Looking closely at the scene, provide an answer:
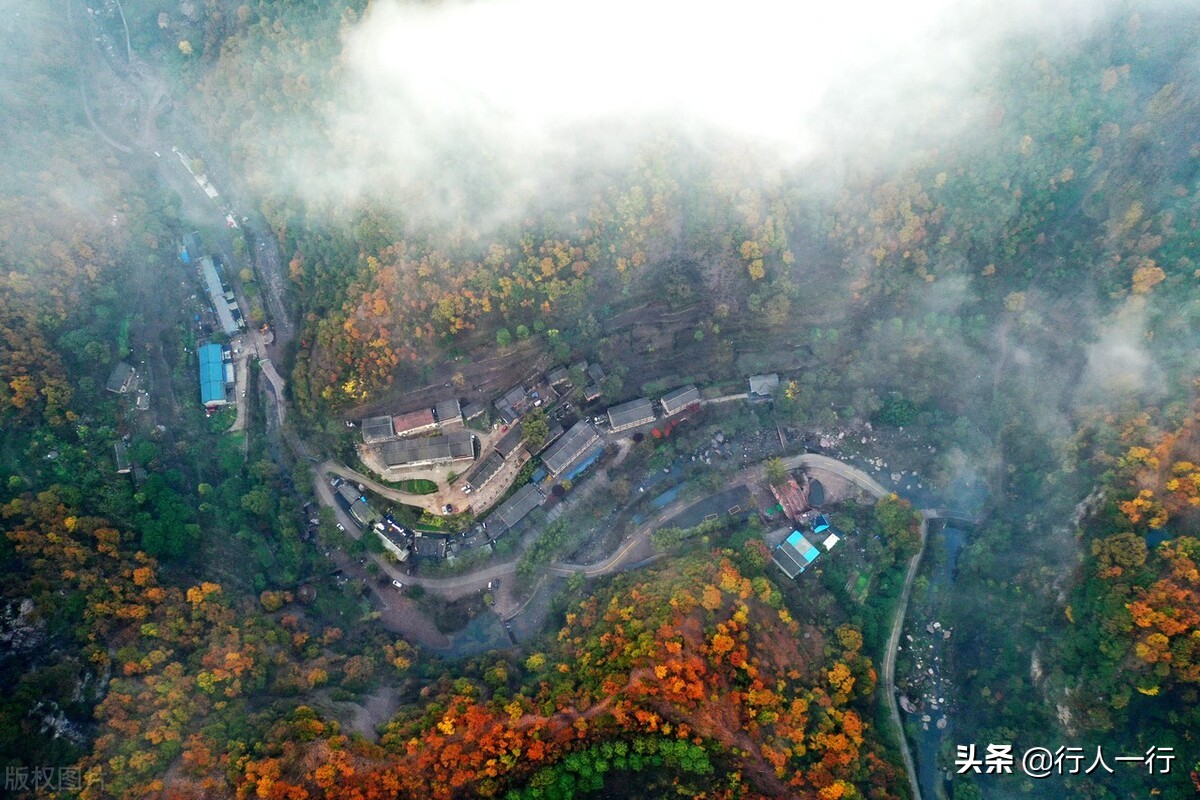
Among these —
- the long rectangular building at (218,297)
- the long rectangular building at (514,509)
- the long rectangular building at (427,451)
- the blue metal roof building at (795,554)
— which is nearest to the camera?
the blue metal roof building at (795,554)

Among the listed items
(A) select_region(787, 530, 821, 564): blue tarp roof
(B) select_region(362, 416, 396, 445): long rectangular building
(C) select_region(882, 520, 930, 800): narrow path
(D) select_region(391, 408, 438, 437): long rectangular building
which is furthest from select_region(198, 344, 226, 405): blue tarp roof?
(C) select_region(882, 520, 930, 800): narrow path

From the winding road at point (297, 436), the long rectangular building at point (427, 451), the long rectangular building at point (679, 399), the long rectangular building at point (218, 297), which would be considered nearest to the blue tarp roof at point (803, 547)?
the winding road at point (297, 436)

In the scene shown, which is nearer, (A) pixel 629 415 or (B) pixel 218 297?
(A) pixel 629 415

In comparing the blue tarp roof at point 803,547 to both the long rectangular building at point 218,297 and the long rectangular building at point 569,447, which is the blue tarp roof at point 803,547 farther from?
the long rectangular building at point 218,297

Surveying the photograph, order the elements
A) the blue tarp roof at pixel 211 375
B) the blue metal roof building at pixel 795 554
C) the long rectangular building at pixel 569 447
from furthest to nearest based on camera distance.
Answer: the long rectangular building at pixel 569 447
the blue tarp roof at pixel 211 375
the blue metal roof building at pixel 795 554

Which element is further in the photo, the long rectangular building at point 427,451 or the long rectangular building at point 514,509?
the long rectangular building at point 514,509

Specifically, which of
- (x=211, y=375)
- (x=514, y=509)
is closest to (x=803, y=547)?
(x=514, y=509)

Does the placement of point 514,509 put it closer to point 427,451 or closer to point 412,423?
point 427,451
